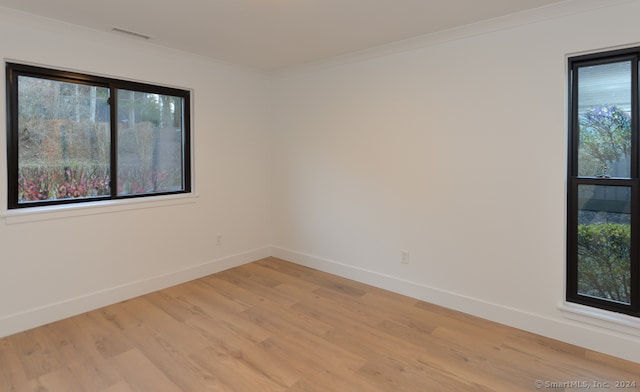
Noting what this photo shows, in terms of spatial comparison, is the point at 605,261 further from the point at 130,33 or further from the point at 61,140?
the point at 61,140

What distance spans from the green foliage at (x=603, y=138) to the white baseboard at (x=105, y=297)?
12.0 ft

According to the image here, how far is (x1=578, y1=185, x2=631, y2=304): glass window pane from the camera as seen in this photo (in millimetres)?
2525

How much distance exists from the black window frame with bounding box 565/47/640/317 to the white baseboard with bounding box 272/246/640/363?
0.63 ft

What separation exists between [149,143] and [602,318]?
13.8ft

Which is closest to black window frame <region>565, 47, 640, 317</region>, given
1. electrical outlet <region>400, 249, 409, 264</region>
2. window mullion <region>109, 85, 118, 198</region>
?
electrical outlet <region>400, 249, 409, 264</region>

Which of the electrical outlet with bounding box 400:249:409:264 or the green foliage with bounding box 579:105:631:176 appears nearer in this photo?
the green foliage with bounding box 579:105:631:176

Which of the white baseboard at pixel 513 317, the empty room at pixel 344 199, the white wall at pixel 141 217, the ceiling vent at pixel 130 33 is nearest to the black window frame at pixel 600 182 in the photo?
the empty room at pixel 344 199

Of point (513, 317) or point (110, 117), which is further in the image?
point (110, 117)

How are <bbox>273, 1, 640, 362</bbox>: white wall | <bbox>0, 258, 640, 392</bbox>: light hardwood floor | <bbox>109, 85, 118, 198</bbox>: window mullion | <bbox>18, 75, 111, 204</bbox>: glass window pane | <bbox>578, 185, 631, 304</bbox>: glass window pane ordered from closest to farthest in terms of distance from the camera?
<bbox>0, 258, 640, 392</bbox>: light hardwood floor < <bbox>578, 185, 631, 304</bbox>: glass window pane < <bbox>273, 1, 640, 362</bbox>: white wall < <bbox>18, 75, 111, 204</bbox>: glass window pane < <bbox>109, 85, 118, 198</bbox>: window mullion

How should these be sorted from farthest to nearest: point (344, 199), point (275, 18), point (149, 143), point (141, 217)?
point (344, 199)
point (149, 143)
point (141, 217)
point (275, 18)

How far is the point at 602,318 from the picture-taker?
2535 mm

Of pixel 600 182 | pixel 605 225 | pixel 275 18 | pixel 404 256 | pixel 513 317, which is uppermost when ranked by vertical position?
pixel 275 18

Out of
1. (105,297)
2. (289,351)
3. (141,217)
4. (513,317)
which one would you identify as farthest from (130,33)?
(513,317)

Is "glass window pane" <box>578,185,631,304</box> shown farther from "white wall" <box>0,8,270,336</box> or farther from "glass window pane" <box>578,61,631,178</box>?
"white wall" <box>0,8,270,336</box>
